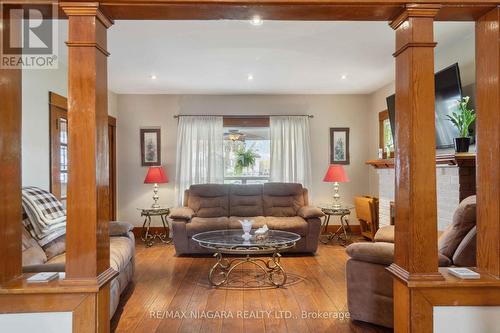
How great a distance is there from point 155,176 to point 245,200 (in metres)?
1.54

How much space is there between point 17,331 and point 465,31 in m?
4.31

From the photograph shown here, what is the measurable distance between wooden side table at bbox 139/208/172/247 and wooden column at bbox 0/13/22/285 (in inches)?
145

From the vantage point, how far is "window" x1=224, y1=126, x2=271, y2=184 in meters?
6.17

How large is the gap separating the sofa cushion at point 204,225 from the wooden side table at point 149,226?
875 millimetres

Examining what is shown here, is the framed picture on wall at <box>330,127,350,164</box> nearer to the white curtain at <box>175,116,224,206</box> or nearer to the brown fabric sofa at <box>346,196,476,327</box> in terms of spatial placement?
the white curtain at <box>175,116,224,206</box>

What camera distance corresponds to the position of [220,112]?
609 centimetres

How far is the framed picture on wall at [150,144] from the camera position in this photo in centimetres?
604

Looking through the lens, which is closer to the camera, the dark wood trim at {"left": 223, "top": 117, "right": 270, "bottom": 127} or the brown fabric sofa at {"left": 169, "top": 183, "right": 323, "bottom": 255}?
the brown fabric sofa at {"left": 169, "top": 183, "right": 323, "bottom": 255}

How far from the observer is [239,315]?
9.20ft

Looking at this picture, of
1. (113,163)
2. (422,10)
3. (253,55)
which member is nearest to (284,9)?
(422,10)

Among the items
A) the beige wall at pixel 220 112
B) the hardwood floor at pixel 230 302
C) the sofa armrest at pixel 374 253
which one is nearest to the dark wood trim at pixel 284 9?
the sofa armrest at pixel 374 253

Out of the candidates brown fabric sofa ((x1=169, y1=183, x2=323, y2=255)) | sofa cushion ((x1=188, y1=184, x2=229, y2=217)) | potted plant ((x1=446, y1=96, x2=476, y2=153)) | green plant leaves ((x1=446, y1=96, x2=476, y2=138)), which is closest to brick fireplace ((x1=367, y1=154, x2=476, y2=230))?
potted plant ((x1=446, y1=96, x2=476, y2=153))

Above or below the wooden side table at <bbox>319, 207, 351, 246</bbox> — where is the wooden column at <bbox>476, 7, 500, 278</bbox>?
above

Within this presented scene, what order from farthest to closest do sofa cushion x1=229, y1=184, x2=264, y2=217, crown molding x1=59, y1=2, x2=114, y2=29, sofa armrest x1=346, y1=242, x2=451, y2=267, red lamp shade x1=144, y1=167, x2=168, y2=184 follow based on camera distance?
red lamp shade x1=144, y1=167, x2=168, y2=184, sofa cushion x1=229, y1=184, x2=264, y2=217, sofa armrest x1=346, y1=242, x2=451, y2=267, crown molding x1=59, y1=2, x2=114, y2=29
